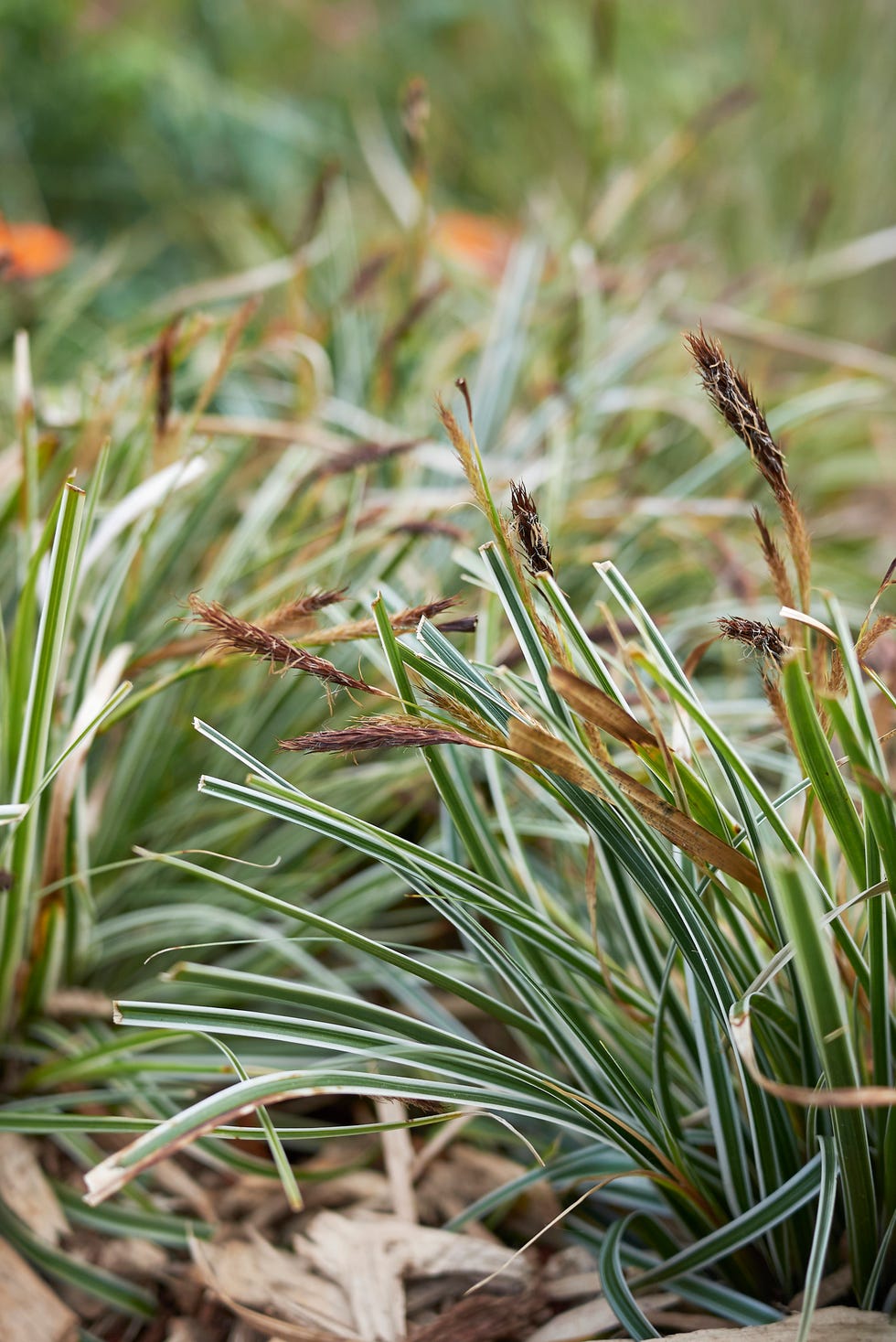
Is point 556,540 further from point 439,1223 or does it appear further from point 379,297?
point 379,297

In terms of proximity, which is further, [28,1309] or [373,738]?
[28,1309]

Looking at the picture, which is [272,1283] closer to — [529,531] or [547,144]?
[529,531]

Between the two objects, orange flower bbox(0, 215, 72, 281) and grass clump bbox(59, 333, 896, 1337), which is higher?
orange flower bbox(0, 215, 72, 281)

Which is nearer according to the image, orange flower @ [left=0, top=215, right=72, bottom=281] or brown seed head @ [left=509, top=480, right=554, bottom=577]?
brown seed head @ [left=509, top=480, right=554, bottom=577]

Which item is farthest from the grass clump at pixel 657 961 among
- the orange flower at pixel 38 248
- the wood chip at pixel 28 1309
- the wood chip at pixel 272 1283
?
the orange flower at pixel 38 248

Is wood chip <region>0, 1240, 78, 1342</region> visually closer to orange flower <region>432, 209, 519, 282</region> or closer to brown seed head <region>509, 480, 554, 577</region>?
brown seed head <region>509, 480, 554, 577</region>

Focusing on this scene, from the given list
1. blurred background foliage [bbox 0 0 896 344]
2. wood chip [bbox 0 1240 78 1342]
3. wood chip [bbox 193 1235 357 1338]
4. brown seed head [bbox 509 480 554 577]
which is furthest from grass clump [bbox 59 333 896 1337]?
blurred background foliage [bbox 0 0 896 344]

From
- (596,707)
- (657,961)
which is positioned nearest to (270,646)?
(596,707)

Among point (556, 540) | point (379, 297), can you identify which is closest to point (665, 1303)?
point (556, 540)
